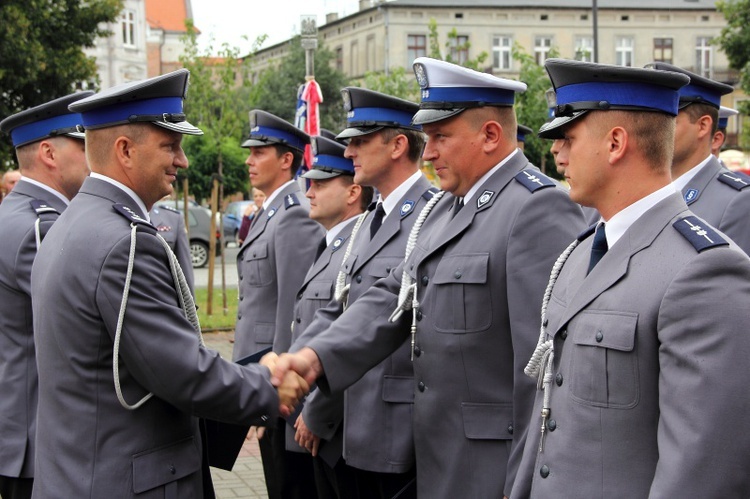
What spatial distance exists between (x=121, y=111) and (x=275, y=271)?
2688 mm

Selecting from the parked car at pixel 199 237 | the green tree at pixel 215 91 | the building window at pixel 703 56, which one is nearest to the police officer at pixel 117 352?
the green tree at pixel 215 91

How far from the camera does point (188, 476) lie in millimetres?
3428

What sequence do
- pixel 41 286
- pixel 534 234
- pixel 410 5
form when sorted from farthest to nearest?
pixel 410 5
pixel 534 234
pixel 41 286

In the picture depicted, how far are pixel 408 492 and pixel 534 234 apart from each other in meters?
1.34

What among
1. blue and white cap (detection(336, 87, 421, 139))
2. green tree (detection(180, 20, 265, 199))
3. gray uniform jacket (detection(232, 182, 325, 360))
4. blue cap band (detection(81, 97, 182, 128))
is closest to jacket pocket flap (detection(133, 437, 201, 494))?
blue cap band (detection(81, 97, 182, 128))

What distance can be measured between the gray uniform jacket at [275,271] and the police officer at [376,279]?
28.7 inches

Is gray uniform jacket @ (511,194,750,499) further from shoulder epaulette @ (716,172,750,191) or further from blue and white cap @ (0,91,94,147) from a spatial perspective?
blue and white cap @ (0,91,94,147)

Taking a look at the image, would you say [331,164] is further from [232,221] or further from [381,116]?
[232,221]

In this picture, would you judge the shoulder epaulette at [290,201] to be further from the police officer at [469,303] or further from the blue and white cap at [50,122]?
the police officer at [469,303]

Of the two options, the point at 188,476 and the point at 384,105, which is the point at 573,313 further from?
the point at 384,105

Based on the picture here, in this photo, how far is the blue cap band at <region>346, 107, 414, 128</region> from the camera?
16.8 feet

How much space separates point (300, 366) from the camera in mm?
3883

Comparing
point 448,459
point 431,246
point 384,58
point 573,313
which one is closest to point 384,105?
point 431,246

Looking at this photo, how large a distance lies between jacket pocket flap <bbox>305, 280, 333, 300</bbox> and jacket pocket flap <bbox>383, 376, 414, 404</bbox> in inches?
36.5
